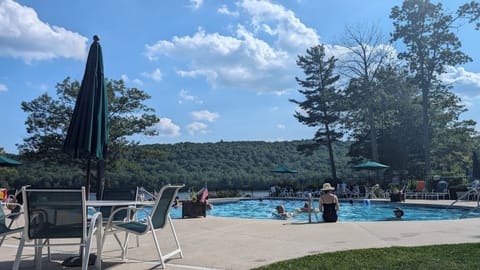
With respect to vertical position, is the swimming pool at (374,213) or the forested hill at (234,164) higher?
the forested hill at (234,164)

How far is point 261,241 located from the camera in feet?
17.4

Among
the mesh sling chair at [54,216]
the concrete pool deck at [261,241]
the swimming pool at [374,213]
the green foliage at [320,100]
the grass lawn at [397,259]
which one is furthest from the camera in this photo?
the green foliage at [320,100]

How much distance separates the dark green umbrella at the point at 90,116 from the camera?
447 centimetres

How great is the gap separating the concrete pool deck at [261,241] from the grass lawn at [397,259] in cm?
32

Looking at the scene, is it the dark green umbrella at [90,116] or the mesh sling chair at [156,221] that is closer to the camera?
the mesh sling chair at [156,221]

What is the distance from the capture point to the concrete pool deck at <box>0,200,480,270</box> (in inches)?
162

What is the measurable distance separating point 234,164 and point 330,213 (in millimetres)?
26154

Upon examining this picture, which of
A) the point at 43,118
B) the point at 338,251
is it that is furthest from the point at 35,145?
the point at 338,251

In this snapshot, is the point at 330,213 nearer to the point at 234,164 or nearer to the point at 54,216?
the point at 54,216

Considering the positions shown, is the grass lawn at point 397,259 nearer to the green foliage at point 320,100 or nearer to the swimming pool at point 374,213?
the swimming pool at point 374,213

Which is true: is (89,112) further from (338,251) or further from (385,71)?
(385,71)

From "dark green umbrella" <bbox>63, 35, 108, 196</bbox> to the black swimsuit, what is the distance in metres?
A: 4.62

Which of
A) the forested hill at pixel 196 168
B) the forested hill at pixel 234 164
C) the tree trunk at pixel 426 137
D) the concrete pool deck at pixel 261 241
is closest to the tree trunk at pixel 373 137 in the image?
the tree trunk at pixel 426 137

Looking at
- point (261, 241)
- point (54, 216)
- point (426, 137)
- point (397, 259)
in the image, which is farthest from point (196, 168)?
point (54, 216)
